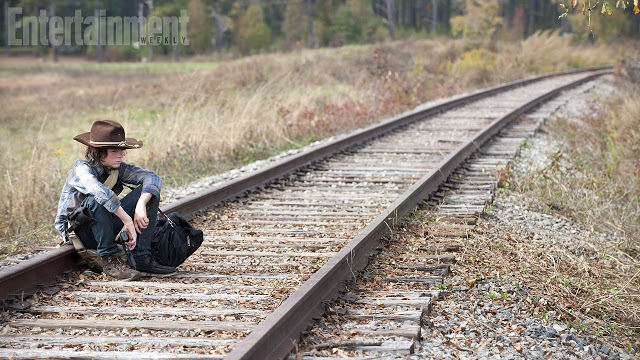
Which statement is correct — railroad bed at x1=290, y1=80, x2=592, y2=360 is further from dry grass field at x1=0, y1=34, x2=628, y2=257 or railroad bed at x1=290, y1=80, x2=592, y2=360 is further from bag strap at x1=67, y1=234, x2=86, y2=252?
dry grass field at x1=0, y1=34, x2=628, y2=257

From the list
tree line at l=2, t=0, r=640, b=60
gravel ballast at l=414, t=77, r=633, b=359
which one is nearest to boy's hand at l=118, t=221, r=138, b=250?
gravel ballast at l=414, t=77, r=633, b=359

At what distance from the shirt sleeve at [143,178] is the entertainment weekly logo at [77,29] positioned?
57.0m

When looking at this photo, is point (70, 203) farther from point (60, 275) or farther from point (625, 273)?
point (625, 273)

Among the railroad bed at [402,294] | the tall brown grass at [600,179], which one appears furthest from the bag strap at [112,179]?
the tall brown grass at [600,179]

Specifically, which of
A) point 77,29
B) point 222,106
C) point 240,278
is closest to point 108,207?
Answer: point 240,278

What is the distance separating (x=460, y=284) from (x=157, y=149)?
21.5ft

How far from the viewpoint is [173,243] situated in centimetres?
482

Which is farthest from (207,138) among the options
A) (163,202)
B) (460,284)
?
(460,284)

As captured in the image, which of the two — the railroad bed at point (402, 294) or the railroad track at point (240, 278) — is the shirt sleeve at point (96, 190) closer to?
the railroad track at point (240, 278)

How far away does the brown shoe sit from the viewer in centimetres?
461

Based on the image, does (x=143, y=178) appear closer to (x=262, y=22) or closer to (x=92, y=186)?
(x=92, y=186)

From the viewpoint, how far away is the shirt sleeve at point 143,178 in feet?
15.8

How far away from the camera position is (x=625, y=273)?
5.05 m

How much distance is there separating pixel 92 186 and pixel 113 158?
316 millimetres
